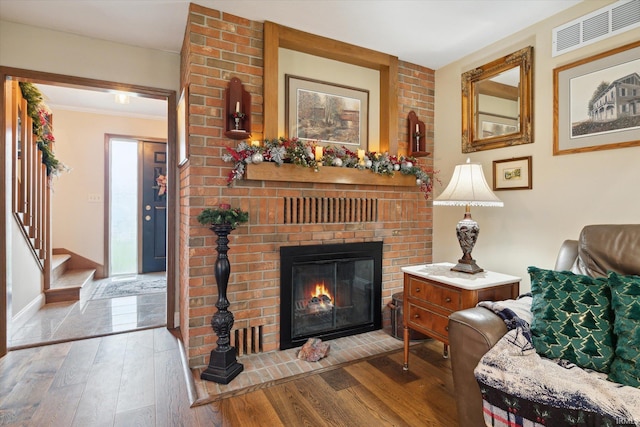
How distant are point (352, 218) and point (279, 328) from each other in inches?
42.5

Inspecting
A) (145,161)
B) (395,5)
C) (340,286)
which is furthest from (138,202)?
(395,5)

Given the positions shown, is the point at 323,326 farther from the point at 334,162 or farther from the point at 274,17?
the point at 274,17

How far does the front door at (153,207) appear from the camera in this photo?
5.17 metres

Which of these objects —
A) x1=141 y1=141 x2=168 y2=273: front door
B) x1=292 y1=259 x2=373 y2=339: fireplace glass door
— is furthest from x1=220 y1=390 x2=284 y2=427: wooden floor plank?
x1=141 y1=141 x2=168 y2=273: front door

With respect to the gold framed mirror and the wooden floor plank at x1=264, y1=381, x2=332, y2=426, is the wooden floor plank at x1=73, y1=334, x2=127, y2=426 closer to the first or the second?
the wooden floor plank at x1=264, y1=381, x2=332, y2=426

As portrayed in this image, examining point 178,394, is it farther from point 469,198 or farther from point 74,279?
point 74,279

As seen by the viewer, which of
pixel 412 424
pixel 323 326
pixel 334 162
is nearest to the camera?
pixel 412 424

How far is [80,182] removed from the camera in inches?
185

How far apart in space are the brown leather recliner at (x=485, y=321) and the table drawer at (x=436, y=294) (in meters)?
0.39

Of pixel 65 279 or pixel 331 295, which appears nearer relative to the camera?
pixel 331 295

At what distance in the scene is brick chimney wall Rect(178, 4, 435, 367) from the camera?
223 cm

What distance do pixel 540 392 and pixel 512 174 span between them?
1800 millimetres

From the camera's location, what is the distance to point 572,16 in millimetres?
2164

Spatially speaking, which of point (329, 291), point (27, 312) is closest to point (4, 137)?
point (27, 312)
